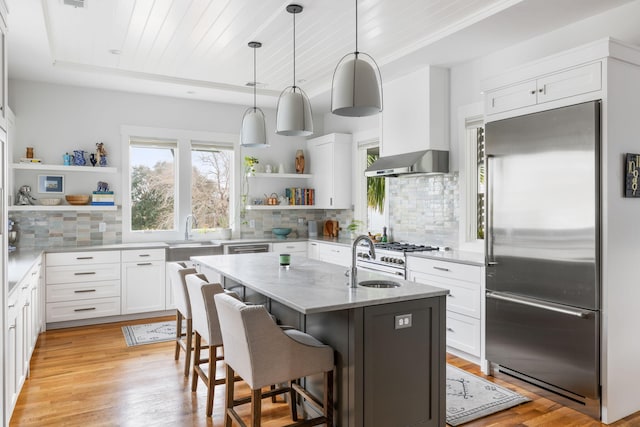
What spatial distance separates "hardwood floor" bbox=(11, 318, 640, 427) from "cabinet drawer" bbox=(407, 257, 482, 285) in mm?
745

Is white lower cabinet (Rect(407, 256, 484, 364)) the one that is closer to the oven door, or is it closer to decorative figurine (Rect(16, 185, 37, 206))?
the oven door

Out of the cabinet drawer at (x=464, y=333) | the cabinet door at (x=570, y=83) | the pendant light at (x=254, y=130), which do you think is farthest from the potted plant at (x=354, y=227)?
the cabinet door at (x=570, y=83)

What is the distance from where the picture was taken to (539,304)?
9.95 ft

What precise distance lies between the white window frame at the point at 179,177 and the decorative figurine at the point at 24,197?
3.19 feet

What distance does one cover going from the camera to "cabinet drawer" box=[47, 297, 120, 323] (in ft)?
15.7

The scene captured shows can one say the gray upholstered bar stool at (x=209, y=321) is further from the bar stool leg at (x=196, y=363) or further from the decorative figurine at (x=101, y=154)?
the decorative figurine at (x=101, y=154)

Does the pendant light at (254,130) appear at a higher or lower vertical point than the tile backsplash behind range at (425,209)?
higher

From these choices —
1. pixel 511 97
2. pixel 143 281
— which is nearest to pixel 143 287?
pixel 143 281

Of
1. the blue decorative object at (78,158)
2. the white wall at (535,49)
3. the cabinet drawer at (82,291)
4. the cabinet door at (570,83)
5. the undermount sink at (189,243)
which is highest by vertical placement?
the white wall at (535,49)

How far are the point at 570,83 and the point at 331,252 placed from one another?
347 centimetres

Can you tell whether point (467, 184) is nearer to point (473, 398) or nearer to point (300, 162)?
point (473, 398)

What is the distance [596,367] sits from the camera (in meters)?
2.76

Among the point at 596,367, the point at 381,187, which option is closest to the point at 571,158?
the point at 596,367

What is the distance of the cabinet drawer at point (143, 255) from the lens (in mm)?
5102
